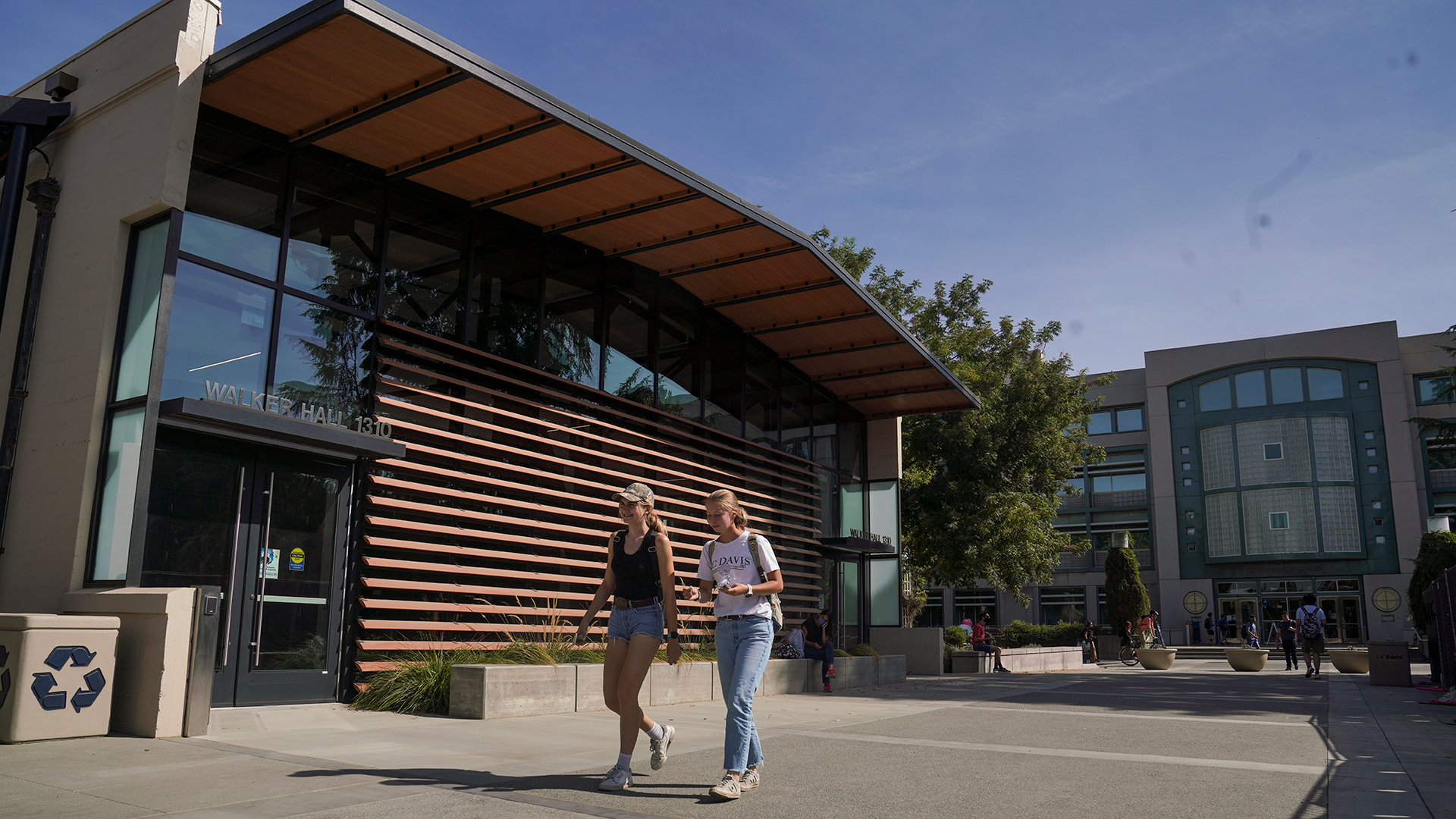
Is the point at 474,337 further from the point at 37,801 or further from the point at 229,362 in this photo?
the point at 37,801

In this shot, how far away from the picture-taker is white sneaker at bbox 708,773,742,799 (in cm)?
534

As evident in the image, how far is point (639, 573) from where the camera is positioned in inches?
234

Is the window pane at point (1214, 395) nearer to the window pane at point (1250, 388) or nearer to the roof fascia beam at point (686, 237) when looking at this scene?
the window pane at point (1250, 388)

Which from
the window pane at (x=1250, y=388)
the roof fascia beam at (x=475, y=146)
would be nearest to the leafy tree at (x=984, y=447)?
the roof fascia beam at (x=475, y=146)

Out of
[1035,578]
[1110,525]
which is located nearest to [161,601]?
[1035,578]

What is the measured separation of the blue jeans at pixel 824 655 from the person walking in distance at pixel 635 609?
8865 mm

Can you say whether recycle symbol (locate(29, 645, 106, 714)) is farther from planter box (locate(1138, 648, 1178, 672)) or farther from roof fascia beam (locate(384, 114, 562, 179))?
planter box (locate(1138, 648, 1178, 672))

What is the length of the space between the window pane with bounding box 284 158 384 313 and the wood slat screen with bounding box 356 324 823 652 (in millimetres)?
672

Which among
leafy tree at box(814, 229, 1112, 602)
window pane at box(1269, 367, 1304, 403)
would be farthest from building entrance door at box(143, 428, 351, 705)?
window pane at box(1269, 367, 1304, 403)

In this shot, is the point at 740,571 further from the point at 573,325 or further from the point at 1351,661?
the point at 1351,661

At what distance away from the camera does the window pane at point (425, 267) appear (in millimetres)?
11805

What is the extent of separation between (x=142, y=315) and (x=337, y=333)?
207 centimetres

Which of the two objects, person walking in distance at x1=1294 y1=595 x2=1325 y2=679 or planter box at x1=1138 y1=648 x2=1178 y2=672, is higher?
person walking in distance at x1=1294 y1=595 x2=1325 y2=679

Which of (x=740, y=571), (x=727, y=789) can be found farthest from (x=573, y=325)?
(x=727, y=789)
